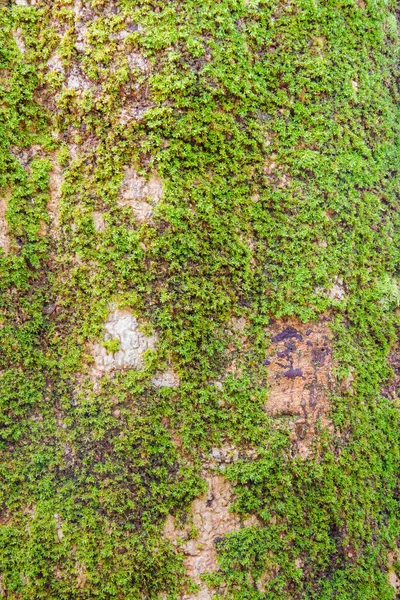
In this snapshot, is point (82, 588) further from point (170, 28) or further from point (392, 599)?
point (170, 28)

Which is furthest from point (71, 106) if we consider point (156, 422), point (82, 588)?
point (82, 588)

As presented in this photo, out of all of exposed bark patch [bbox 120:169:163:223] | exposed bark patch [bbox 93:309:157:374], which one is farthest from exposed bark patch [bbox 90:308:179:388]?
A: exposed bark patch [bbox 120:169:163:223]

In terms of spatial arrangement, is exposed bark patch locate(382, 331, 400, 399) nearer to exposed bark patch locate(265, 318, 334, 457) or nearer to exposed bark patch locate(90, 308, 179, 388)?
exposed bark patch locate(265, 318, 334, 457)

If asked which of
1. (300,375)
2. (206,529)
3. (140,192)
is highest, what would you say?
(140,192)

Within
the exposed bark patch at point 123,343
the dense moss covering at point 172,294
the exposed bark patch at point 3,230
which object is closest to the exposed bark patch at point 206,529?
the dense moss covering at point 172,294

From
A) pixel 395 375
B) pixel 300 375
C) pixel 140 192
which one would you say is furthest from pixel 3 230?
pixel 395 375

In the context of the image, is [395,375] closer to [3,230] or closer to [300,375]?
[300,375]
